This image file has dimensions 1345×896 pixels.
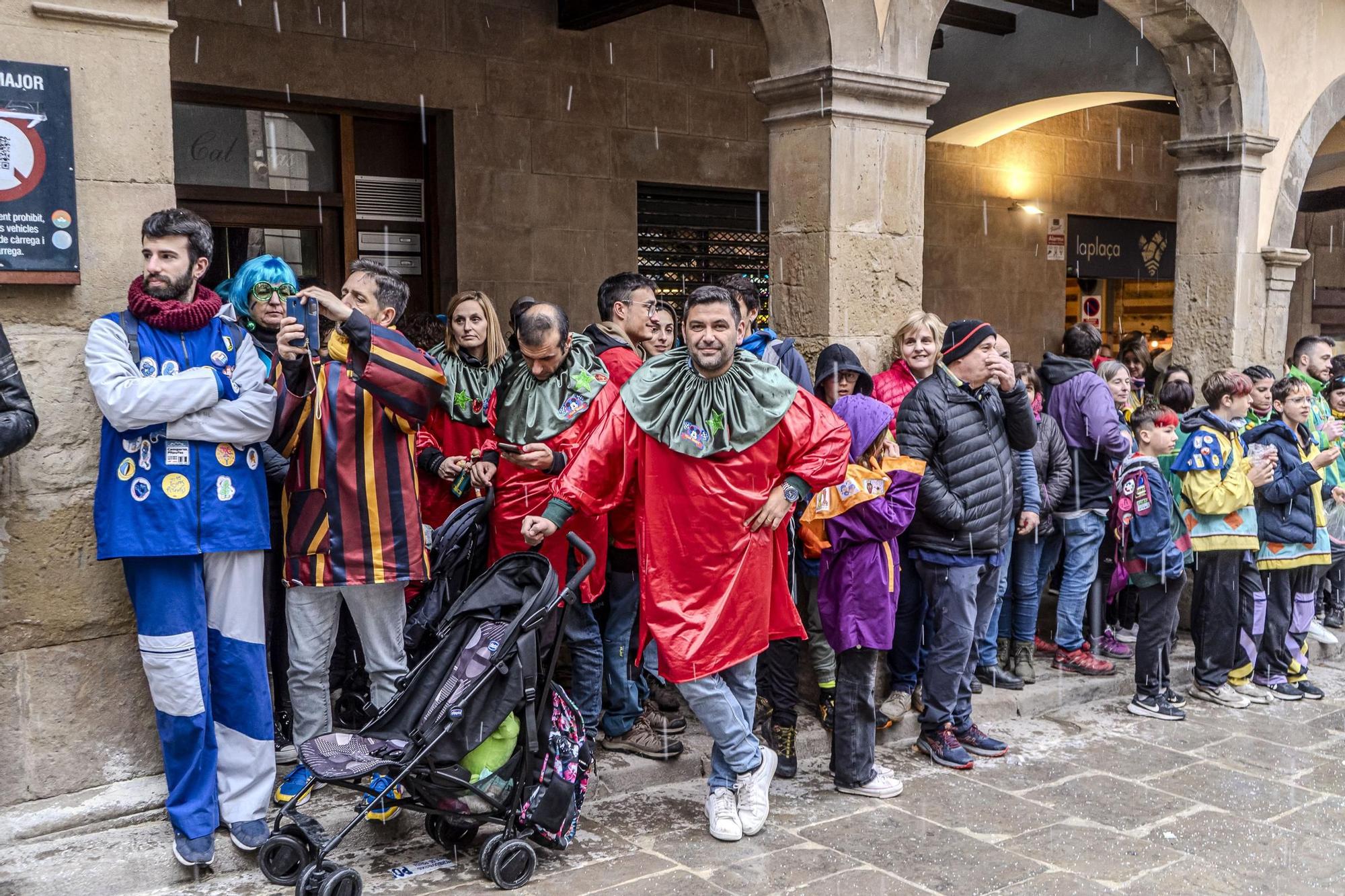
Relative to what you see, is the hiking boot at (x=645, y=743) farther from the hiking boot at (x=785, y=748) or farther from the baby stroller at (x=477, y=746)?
the baby stroller at (x=477, y=746)

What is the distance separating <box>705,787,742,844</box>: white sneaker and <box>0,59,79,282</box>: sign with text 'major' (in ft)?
9.38

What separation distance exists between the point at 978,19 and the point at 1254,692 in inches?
265

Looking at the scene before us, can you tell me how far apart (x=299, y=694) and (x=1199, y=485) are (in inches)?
181

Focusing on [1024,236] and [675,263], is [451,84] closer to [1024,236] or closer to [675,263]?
[675,263]

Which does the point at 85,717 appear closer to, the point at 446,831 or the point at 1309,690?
the point at 446,831

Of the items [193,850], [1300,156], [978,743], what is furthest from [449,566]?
[1300,156]

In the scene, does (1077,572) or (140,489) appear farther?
(1077,572)

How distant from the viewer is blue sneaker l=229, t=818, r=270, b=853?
409 centimetres

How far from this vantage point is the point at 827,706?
5.54 m

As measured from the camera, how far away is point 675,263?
10.4 meters

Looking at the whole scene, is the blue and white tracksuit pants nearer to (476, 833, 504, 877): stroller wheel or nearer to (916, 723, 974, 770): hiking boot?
(476, 833, 504, 877): stroller wheel

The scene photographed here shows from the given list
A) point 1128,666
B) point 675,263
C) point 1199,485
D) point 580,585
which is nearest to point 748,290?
point 580,585

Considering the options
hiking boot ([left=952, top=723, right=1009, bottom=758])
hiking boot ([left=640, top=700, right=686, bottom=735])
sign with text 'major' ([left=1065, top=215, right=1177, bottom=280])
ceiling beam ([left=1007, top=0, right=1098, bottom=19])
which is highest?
ceiling beam ([left=1007, top=0, right=1098, bottom=19])

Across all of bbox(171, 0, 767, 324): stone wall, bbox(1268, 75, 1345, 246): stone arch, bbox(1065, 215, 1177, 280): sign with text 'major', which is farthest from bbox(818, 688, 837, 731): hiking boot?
bbox(1065, 215, 1177, 280): sign with text 'major'
